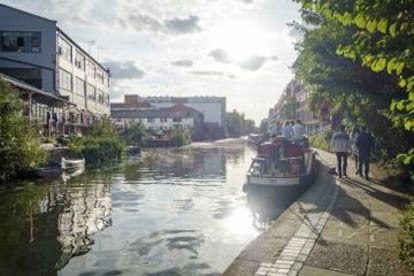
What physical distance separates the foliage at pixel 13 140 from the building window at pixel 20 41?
21.6m

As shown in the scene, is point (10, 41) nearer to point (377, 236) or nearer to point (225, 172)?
point (225, 172)

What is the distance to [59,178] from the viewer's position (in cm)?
2269

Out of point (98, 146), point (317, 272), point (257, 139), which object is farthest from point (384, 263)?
point (257, 139)

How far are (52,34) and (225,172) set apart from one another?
2351 cm

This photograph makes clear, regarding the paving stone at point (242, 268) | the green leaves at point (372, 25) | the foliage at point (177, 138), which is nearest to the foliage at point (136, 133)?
the foliage at point (177, 138)

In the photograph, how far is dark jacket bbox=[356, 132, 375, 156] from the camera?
16.4m

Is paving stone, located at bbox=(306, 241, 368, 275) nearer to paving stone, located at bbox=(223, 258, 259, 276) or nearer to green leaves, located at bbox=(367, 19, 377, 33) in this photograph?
paving stone, located at bbox=(223, 258, 259, 276)

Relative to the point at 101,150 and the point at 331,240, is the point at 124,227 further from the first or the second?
the point at 101,150

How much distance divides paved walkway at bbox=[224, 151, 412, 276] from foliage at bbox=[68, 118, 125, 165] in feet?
70.1

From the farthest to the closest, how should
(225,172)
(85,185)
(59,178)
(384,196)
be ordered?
(225,172)
(59,178)
(85,185)
(384,196)

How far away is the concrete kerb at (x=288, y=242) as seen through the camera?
21.3 feet

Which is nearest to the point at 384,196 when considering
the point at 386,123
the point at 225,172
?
the point at 386,123

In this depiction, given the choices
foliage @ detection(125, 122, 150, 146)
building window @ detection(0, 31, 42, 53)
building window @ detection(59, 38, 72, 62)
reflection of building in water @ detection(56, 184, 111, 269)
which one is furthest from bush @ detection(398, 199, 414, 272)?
foliage @ detection(125, 122, 150, 146)

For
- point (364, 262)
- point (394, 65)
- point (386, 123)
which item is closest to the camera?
point (394, 65)
